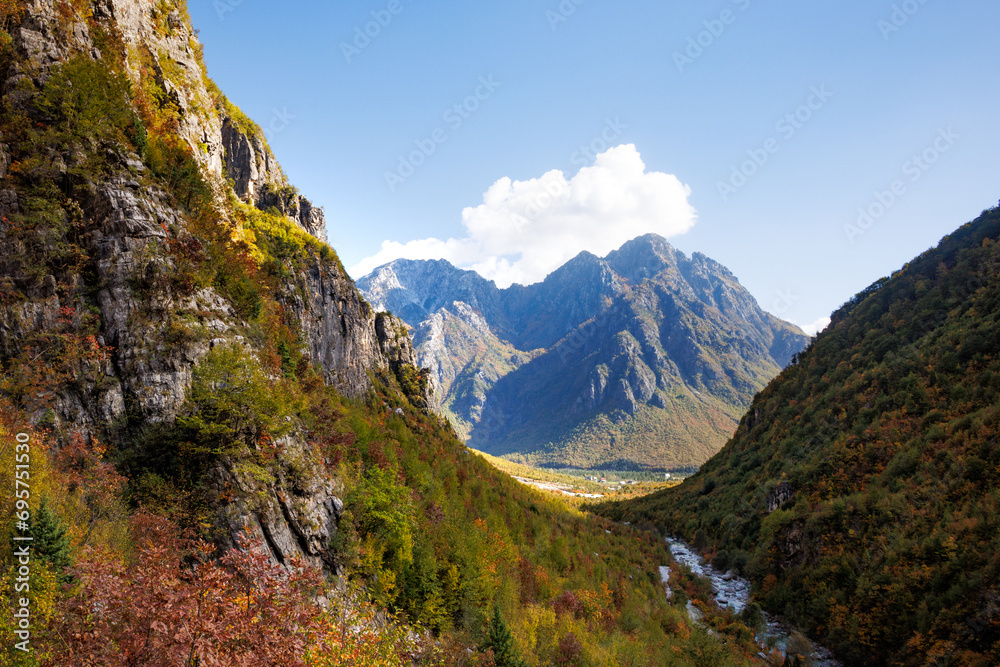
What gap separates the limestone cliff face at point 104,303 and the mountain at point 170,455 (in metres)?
0.06

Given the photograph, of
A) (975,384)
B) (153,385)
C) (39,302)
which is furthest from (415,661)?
(975,384)

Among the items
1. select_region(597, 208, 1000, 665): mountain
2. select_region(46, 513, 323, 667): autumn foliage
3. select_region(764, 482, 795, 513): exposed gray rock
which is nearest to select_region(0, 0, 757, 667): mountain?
select_region(46, 513, 323, 667): autumn foliage

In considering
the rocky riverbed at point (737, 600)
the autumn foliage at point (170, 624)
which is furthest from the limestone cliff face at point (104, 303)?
the rocky riverbed at point (737, 600)

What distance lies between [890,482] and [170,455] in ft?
131

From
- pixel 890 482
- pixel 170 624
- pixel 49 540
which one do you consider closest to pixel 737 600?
pixel 890 482

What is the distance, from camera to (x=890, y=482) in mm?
26125

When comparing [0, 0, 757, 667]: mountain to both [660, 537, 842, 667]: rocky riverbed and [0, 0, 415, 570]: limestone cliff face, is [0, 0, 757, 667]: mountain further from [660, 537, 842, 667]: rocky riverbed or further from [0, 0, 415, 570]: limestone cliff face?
[660, 537, 842, 667]: rocky riverbed

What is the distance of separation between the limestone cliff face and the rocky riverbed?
92.0 ft

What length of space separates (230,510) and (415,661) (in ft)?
22.9

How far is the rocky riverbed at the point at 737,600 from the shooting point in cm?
2244

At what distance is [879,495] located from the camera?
1012 inches

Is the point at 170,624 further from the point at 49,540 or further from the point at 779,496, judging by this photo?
the point at 779,496

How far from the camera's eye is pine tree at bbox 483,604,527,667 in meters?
11.8

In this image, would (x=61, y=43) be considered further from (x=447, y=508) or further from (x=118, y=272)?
(x=447, y=508)
